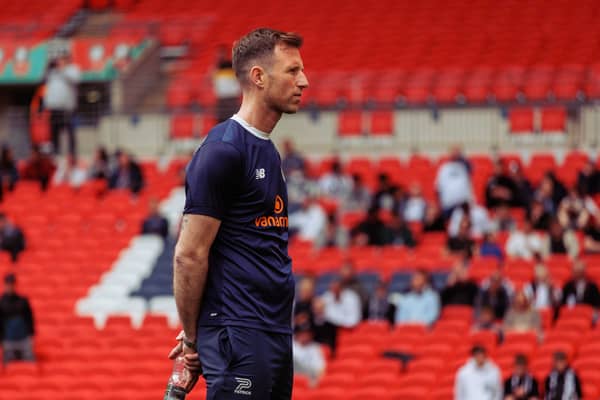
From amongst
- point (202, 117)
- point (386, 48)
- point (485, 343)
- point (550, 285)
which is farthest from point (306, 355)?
point (386, 48)

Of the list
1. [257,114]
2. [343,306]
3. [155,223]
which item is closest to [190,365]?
[257,114]

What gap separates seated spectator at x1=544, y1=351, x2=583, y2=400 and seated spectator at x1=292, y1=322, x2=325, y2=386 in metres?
2.47

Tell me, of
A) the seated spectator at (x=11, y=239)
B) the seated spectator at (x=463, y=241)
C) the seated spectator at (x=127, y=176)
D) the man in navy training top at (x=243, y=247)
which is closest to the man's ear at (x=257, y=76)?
the man in navy training top at (x=243, y=247)

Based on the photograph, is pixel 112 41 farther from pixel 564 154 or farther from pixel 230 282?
pixel 230 282

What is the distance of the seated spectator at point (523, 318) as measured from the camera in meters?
14.1

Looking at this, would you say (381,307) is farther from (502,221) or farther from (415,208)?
(415,208)

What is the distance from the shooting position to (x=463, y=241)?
1641cm

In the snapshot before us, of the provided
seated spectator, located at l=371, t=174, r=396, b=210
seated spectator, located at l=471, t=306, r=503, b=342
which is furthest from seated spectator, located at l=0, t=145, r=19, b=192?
seated spectator, located at l=471, t=306, r=503, b=342

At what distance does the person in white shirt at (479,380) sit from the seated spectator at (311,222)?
17.7 feet

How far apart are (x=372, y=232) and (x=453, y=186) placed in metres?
1.16

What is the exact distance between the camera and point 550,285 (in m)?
14.7

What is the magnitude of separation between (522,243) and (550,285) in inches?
66.7

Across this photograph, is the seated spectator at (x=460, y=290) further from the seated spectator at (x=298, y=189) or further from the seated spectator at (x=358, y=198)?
the seated spectator at (x=298, y=189)

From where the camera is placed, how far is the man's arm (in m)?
4.63
